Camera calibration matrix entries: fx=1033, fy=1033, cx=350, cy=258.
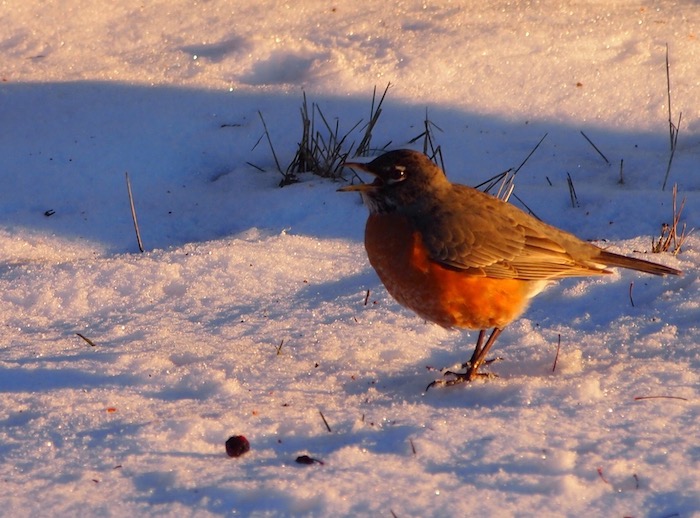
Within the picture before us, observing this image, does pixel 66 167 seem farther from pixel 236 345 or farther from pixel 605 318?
pixel 605 318

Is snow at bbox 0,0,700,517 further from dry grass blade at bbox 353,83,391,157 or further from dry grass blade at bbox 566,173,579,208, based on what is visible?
dry grass blade at bbox 353,83,391,157

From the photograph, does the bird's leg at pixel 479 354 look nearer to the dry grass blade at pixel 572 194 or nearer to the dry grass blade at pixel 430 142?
the dry grass blade at pixel 572 194

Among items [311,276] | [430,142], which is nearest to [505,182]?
[430,142]

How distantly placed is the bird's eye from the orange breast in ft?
0.62

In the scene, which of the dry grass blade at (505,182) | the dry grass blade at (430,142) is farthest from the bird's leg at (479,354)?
the dry grass blade at (430,142)

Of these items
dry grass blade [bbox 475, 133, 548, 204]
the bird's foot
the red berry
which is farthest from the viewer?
dry grass blade [bbox 475, 133, 548, 204]

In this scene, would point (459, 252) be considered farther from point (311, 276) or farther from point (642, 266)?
point (311, 276)

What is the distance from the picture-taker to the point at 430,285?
416cm

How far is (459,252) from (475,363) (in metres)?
0.46

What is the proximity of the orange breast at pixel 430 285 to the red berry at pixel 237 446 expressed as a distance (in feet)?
3.61

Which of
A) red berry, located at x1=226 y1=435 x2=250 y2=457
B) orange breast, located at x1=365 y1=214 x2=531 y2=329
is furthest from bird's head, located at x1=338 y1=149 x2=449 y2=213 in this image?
red berry, located at x1=226 y1=435 x2=250 y2=457

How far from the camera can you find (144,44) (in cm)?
731

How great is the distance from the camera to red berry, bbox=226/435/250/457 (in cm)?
331

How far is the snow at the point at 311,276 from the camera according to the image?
10.4 feet
